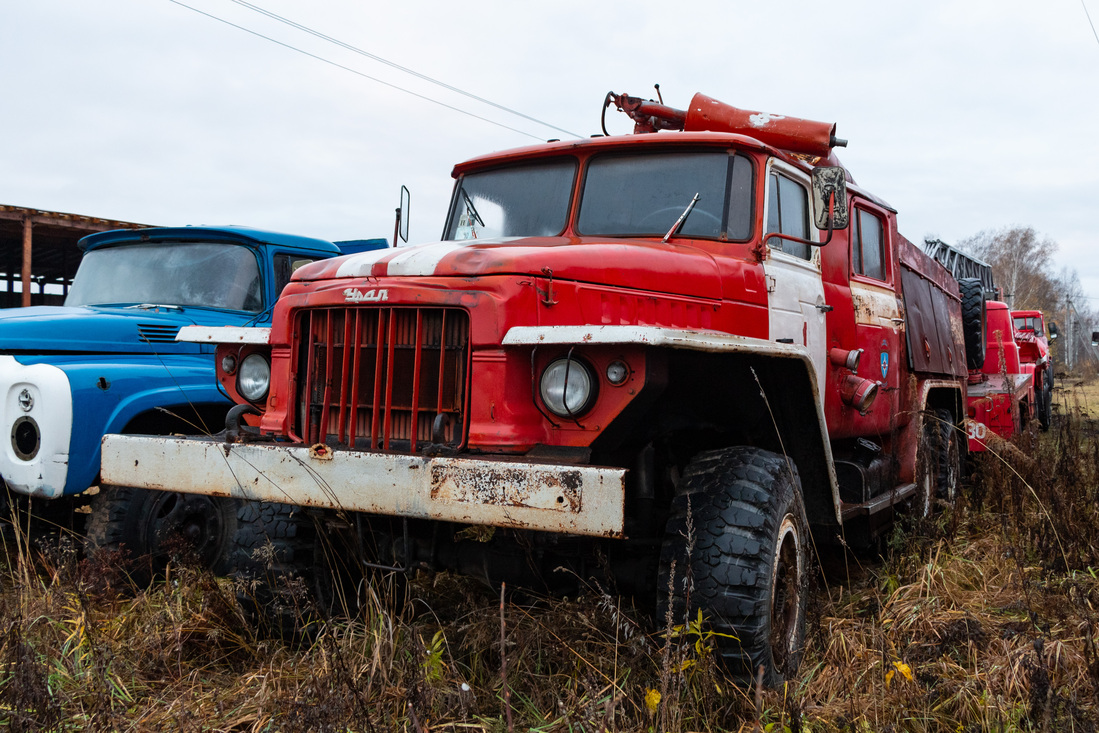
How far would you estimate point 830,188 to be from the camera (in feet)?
13.1

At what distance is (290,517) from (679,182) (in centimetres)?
231

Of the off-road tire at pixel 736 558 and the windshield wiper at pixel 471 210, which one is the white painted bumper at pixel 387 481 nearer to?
the off-road tire at pixel 736 558

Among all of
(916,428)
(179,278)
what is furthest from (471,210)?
(916,428)

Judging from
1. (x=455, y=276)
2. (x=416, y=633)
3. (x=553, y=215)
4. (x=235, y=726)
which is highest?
(x=553, y=215)

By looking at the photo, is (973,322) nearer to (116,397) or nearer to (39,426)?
(116,397)

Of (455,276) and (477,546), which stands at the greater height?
(455,276)

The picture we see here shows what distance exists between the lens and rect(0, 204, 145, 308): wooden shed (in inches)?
490

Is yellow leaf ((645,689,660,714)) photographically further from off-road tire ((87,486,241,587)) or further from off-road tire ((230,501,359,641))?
off-road tire ((87,486,241,587))

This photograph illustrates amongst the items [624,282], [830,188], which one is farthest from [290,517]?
[830,188]

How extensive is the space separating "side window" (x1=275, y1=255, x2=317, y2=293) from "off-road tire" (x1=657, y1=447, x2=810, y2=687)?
3.63 metres

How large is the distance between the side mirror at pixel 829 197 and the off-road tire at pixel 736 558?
4.24ft

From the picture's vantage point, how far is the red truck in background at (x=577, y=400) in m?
2.91

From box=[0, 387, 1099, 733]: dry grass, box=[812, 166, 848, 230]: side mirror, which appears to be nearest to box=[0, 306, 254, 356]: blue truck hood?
box=[0, 387, 1099, 733]: dry grass

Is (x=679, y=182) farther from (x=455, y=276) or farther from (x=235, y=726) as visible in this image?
(x=235, y=726)
